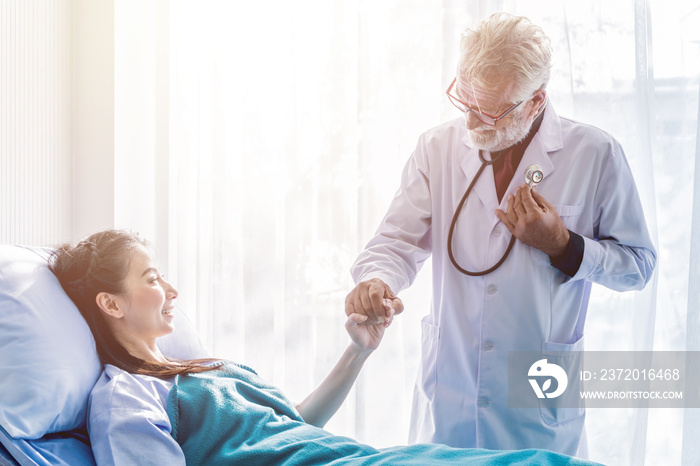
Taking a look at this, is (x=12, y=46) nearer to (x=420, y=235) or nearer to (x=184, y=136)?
(x=184, y=136)

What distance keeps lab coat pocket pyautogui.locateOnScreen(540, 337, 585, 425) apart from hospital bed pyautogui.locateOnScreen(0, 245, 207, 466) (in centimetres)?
102

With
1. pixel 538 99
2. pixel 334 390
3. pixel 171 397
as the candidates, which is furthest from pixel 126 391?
pixel 538 99

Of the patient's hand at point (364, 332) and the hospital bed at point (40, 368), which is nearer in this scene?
the hospital bed at point (40, 368)

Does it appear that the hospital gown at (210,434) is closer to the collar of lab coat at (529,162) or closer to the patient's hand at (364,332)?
the patient's hand at (364,332)

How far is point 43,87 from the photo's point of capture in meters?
2.05

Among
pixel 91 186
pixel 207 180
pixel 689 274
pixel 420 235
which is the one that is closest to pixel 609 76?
pixel 689 274

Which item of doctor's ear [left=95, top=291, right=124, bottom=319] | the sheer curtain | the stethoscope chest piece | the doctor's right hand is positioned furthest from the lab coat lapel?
doctor's ear [left=95, top=291, right=124, bottom=319]

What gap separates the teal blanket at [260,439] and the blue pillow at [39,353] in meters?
0.20

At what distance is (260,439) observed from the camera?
1.27 meters

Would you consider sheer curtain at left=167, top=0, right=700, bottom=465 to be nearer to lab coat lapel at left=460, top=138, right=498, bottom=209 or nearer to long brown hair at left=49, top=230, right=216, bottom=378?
lab coat lapel at left=460, top=138, right=498, bottom=209

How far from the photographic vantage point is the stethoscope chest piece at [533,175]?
1400 millimetres

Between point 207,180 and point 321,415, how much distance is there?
1129 mm

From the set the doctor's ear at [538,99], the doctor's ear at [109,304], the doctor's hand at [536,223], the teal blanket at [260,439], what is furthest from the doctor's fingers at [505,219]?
the doctor's ear at [109,304]

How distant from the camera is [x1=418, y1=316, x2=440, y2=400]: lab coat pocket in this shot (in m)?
1.51
